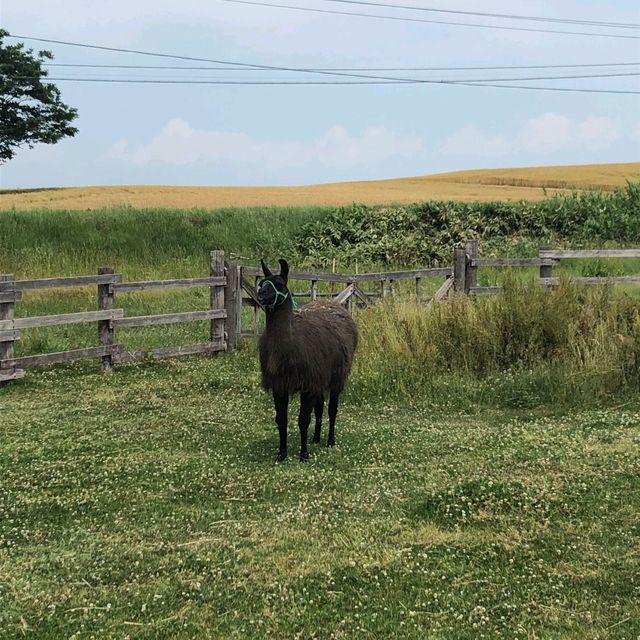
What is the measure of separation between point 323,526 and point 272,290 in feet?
7.80

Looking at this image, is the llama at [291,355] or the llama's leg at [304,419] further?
the llama's leg at [304,419]

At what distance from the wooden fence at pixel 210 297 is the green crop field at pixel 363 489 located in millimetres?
336

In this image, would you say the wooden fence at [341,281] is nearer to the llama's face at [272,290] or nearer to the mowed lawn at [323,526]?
the mowed lawn at [323,526]

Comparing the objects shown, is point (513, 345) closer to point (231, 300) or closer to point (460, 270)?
point (460, 270)

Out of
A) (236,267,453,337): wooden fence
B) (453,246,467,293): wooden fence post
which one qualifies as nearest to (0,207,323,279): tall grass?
(236,267,453,337): wooden fence

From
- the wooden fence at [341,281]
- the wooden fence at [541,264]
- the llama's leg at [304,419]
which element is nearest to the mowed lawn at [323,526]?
the llama's leg at [304,419]

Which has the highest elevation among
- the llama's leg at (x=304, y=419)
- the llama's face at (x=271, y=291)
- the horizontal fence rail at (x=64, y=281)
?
the llama's face at (x=271, y=291)

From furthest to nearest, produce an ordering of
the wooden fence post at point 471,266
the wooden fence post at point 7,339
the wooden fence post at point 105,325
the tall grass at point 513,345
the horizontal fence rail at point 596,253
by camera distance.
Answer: the wooden fence post at point 471,266 → the horizontal fence rail at point 596,253 → the wooden fence post at point 105,325 → the wooden fence post at point 7,339 → the tall grass at point 513,345

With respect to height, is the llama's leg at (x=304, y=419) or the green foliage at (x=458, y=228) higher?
the green foliage at (x=458, y=228)

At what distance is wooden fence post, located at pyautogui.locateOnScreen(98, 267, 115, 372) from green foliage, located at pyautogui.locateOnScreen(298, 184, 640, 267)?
1397cm

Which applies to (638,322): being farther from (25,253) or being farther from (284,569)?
(25,253)

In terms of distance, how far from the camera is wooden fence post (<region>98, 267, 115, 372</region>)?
38.9 feet

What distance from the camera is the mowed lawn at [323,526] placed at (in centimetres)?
423

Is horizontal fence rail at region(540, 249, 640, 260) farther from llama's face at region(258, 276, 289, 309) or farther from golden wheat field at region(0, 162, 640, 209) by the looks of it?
golden wheat field at region(0, 162, 640, 209)
